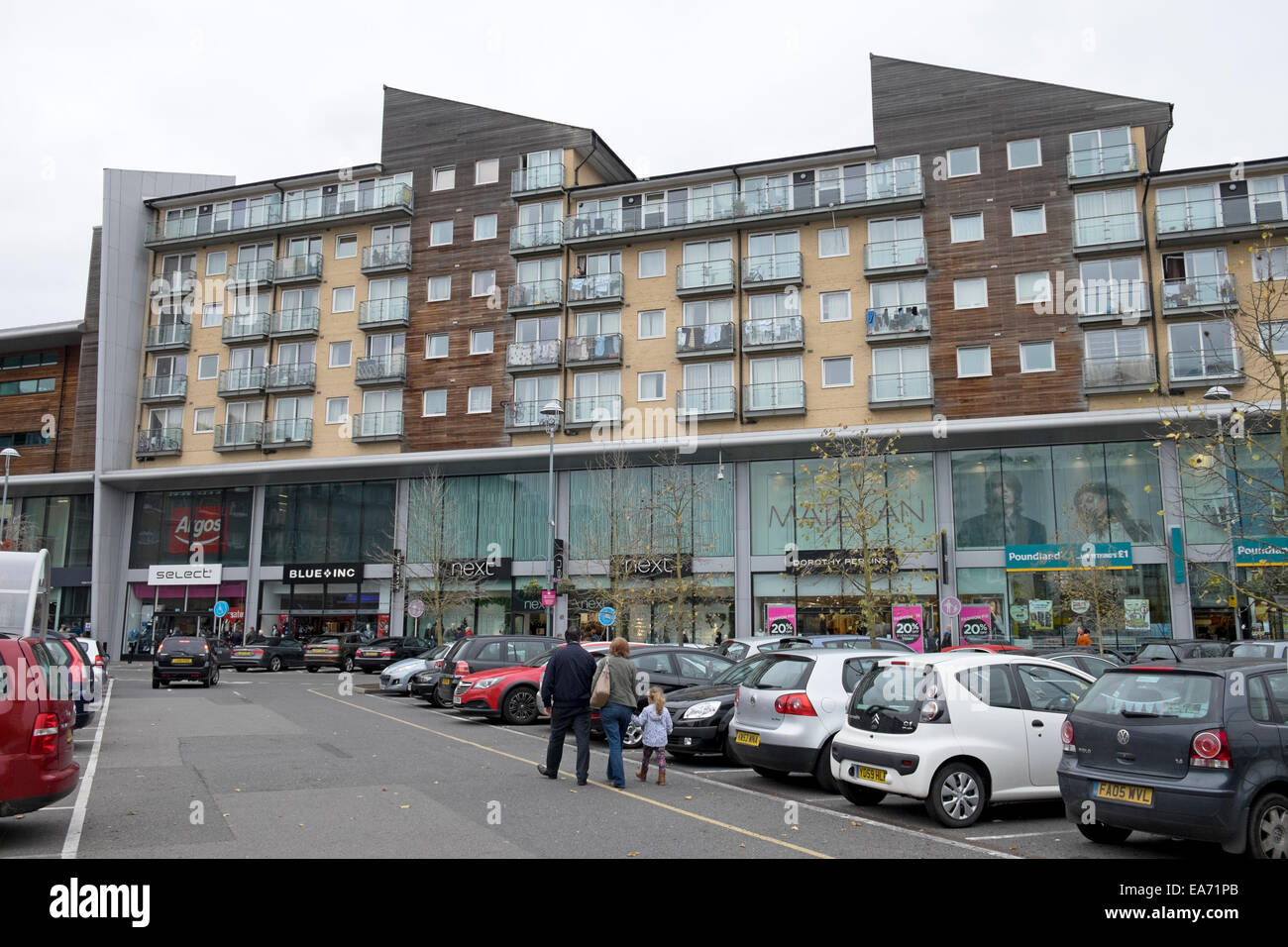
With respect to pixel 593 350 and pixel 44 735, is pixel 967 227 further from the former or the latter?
pixel 44 735

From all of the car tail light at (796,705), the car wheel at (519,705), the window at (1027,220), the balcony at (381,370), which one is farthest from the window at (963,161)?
the car tail light at (796,705)

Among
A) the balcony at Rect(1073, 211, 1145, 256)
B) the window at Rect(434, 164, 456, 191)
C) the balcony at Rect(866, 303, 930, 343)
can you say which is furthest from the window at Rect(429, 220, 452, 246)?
the balcony at Rect(1073, 211, 1145, 256)

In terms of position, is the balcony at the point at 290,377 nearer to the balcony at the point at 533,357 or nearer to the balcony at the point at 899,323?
the balcony at the point at 533,357

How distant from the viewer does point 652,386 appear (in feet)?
135

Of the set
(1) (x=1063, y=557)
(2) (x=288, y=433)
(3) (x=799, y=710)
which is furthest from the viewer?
(2) (x=288, y=433)

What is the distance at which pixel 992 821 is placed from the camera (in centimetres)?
930

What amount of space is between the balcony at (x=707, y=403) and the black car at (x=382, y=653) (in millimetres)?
14028

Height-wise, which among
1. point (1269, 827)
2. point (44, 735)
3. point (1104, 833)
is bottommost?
point (1104, 833)

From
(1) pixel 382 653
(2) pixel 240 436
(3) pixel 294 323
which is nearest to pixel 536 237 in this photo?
(3) pixel 294 323

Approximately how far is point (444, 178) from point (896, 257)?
69.3 feet

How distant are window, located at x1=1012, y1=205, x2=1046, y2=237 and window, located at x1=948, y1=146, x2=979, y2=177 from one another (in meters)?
2.36
